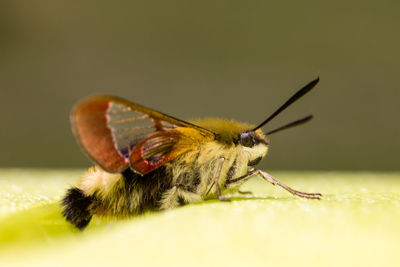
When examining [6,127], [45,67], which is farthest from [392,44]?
[6,127]

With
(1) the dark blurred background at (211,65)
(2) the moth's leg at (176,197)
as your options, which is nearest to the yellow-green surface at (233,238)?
(2) the moth's leg at (176,197)

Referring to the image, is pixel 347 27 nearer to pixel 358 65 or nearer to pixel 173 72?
pixel 358 65

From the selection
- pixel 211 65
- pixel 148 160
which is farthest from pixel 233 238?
pixel 211 65

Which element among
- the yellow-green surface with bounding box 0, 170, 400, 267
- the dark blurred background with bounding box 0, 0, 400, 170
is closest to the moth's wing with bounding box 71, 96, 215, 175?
the yellow-green surface with bounding box 0, 170, 400, 267

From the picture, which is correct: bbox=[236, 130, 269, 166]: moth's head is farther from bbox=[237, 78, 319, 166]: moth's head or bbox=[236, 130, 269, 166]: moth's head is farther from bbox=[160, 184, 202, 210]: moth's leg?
bbox=[160, 184, 202, 210]: moth's leg

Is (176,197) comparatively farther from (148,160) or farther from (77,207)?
(77,207)

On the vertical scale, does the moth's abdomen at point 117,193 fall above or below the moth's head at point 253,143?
below

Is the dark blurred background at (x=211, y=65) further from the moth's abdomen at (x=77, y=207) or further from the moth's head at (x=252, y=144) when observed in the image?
the moth's abdomen at (x=77, y=207)
